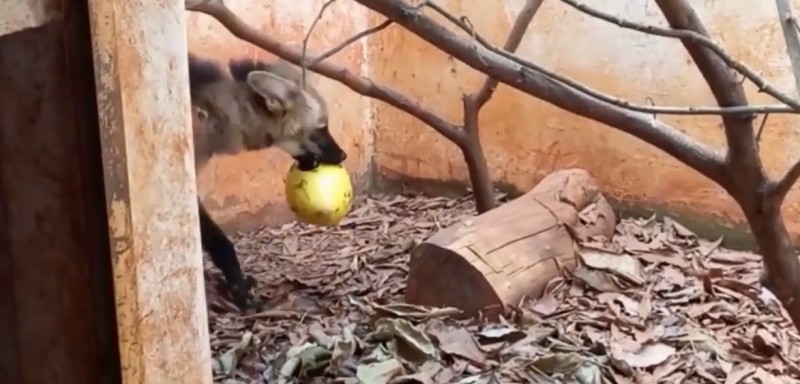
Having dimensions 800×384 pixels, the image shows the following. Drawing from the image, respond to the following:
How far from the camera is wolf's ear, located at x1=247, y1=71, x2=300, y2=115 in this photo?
3.90 metres

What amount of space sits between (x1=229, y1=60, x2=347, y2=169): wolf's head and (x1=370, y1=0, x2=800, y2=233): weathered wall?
0.88 meters

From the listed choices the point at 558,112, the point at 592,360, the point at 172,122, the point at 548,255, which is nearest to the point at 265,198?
the point at 558,112

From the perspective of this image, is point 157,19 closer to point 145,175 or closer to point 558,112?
point 145,175

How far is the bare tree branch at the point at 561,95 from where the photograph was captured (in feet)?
7.07

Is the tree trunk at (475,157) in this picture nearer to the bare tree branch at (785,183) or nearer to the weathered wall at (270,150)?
the weathered wall at (270,150)

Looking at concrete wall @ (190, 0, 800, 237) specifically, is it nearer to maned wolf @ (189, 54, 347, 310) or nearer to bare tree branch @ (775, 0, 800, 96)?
maned wolf @ (189, 54, 347, 310)

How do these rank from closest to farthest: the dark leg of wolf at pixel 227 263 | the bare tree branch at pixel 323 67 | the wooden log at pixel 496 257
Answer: the wooden log at pixel 496 257 < the bare tree branch at pixel 323 67 < the dark leg of wolf at pixel 227 263

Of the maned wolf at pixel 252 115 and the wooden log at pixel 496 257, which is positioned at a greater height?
the maned wolf at pixel 252 115

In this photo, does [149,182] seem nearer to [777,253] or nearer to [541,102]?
[777,253]

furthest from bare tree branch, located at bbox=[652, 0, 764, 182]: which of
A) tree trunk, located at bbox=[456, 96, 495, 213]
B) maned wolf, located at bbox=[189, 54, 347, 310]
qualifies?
maned wolf, located at bbox=[189, 54, 347, 310]

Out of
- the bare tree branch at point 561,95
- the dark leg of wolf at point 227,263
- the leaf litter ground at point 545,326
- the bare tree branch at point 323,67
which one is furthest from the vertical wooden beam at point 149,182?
the dark leg of wolf at point 227,263

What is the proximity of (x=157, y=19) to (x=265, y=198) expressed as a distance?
3284mm

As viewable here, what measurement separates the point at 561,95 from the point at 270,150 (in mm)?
2434

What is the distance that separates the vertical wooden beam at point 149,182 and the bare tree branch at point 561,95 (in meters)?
0.88
